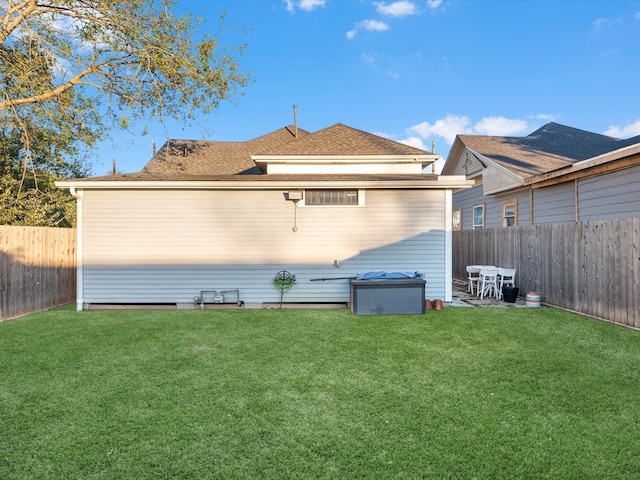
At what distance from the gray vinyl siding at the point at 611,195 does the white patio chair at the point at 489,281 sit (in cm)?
253

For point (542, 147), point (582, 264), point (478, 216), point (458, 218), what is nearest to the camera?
point (582, 264)

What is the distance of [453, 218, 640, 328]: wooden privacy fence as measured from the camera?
5605 millimetres

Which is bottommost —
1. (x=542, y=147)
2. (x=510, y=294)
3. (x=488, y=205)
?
(x=510, y=294)

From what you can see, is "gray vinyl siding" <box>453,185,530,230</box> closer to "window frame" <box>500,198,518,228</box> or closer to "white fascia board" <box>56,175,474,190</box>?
"window frame" <box>500,198,518,228</box>

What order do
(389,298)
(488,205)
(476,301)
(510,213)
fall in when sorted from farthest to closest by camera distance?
(488,205)
(510,213)
(476,301)
(389,298)

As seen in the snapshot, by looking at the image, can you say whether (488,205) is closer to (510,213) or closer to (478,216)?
(478,216)

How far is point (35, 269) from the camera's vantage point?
7406 mm

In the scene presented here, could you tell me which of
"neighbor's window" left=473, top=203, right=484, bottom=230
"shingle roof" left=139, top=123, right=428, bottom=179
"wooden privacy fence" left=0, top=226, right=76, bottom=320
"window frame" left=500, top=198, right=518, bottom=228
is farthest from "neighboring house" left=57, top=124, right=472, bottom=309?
"neighbor's window" left=473, top=203, right=484, bottom=230

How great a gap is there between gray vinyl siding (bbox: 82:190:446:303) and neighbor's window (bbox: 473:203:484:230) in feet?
24.5

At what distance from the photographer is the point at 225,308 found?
7621mm

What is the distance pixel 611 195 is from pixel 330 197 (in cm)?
629

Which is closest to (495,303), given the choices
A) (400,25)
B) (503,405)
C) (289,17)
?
(503,405)

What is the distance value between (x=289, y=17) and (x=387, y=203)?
8.79m

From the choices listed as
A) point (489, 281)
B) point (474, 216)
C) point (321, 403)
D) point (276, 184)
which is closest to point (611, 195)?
point (489, 281)
